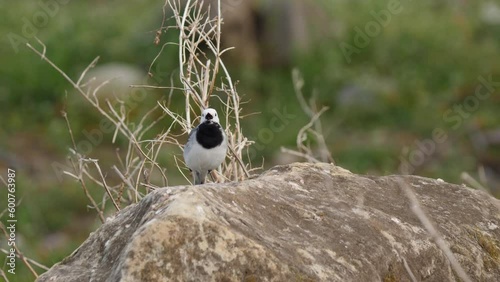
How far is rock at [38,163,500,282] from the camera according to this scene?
3650 mm

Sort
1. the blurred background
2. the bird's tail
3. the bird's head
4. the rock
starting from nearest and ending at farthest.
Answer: the rock < the bird's head < the bird's tail < the blurred background

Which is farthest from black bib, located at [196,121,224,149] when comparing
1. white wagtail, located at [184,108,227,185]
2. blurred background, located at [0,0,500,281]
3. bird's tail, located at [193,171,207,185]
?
blurred background, located at [0,0,500,281]

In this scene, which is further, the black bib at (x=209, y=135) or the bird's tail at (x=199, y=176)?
the bird's tail at (x=199, y=176)

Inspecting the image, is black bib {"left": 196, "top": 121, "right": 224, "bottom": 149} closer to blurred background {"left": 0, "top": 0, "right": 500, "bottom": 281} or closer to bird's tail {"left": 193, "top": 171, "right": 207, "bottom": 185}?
bird's tail {"left": 193, "top": 171, "right": 207, "bottom": 185}

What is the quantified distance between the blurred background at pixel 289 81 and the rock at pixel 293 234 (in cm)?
739

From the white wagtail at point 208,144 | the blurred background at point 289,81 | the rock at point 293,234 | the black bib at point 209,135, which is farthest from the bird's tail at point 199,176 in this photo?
the blurred background at point 289,81

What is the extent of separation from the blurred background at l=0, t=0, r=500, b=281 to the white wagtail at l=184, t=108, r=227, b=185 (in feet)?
21.4

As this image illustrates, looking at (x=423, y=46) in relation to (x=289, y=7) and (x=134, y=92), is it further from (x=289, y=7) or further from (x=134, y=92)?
(x=134, y=92)

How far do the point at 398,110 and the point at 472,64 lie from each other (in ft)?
6.24

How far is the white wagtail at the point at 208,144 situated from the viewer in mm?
5133

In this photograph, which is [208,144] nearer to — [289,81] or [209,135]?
[209,135]

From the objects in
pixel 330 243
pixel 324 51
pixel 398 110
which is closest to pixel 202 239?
pixel 330 243

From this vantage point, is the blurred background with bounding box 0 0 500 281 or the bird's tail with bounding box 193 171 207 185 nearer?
the bird's tail with bounding box 193 171 207 185

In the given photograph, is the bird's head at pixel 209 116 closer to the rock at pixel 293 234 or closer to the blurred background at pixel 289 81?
the rock at pixel 293 234
